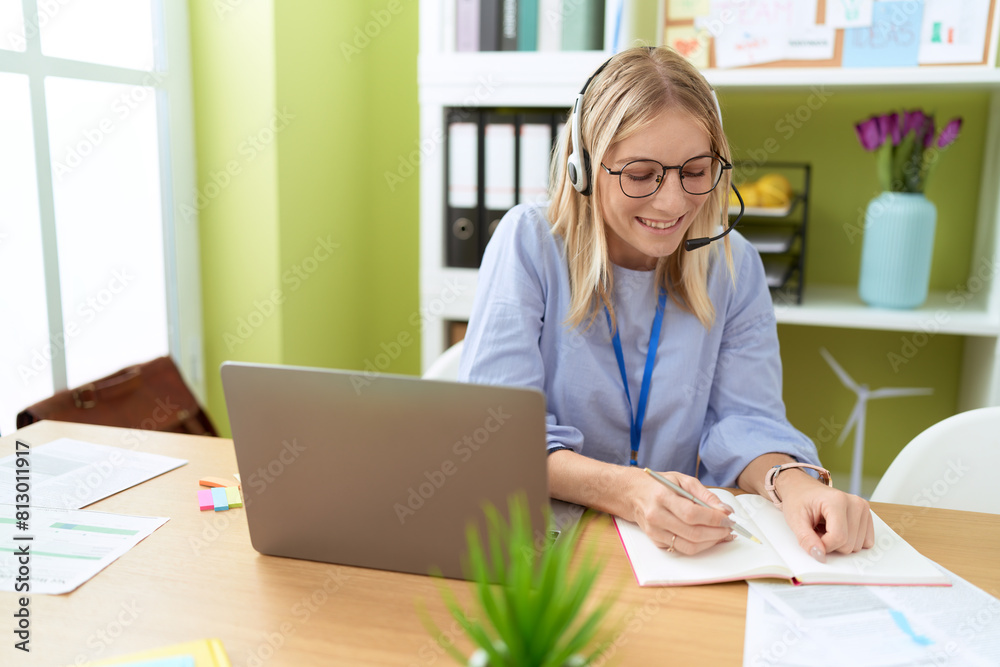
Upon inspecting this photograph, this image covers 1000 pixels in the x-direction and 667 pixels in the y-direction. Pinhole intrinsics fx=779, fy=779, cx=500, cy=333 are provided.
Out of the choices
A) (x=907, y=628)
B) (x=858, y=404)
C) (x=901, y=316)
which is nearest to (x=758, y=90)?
(x=901, y=316)

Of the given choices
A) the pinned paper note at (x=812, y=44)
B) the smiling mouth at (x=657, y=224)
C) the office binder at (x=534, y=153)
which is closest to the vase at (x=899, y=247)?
the pinned paper note at (x=812, y=44)

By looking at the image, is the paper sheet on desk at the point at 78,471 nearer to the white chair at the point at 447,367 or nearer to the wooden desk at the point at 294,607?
the wooden desk at the point at 294,607

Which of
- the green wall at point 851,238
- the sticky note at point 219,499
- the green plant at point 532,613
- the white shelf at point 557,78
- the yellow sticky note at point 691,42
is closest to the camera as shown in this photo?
the green plant at point 532,613

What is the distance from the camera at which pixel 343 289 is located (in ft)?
7.90

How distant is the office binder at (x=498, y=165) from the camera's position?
74.0 inches

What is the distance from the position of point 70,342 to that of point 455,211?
941 millimetres

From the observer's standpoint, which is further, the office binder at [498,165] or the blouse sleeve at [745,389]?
the office binder at [498,165]

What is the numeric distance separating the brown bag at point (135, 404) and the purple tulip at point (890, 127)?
68.5 inches

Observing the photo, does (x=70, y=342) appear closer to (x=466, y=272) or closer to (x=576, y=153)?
(x=466, y=272)

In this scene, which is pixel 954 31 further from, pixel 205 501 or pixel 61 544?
pixel 61 544

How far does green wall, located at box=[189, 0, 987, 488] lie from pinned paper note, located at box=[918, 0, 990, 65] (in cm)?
30

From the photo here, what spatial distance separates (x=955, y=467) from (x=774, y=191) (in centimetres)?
86

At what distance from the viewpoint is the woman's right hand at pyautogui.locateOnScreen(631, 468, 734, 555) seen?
888 mm

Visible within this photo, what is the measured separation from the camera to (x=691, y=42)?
1803mm
